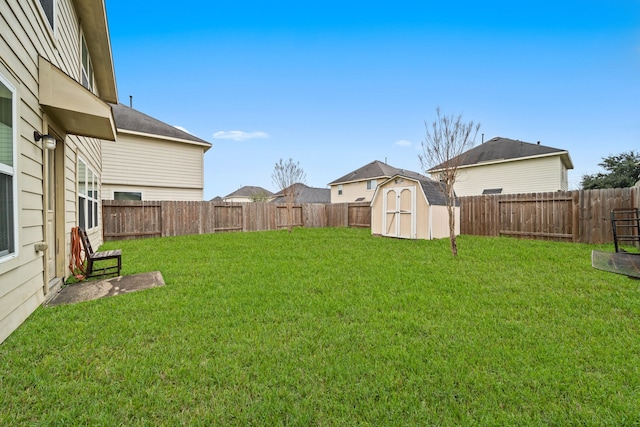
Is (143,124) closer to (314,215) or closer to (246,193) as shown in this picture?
(314,215)

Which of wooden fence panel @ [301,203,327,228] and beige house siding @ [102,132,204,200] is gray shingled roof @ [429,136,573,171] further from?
beige house siding @ [102,132,204,200]

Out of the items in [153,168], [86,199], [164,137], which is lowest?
[86,199]

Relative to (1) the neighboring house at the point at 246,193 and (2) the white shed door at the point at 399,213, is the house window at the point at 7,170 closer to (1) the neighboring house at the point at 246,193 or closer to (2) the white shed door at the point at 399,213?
(2) the white shed door at the point at 399,213

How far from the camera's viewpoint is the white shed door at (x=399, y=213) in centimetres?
1038

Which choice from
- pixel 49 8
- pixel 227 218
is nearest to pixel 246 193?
pixel 227 218

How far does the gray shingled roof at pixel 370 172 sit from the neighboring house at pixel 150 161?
50.0ft

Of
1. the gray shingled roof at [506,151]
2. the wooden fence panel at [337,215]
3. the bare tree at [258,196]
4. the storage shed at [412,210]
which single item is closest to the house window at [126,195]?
the wooden fence panel at [337,215]

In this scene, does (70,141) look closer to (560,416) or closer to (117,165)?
(560,416)

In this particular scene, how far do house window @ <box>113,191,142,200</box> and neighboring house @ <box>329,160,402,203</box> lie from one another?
17479 millimetres

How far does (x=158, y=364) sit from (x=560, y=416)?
2.73m

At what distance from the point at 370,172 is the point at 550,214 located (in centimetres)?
1773

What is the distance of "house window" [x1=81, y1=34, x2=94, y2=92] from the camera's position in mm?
6488

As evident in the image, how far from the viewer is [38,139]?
3270 millimetres

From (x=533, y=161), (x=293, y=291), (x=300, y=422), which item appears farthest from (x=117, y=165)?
(x=533, y=161)
